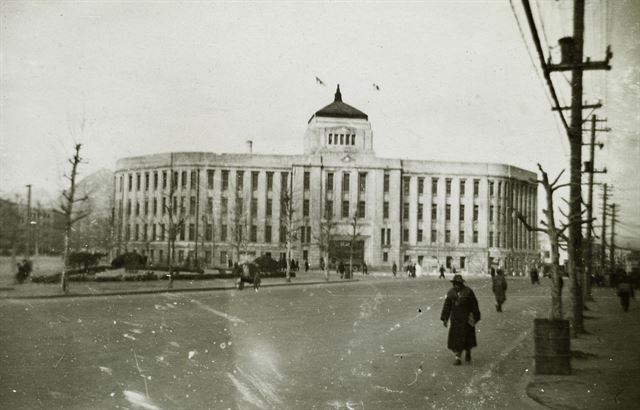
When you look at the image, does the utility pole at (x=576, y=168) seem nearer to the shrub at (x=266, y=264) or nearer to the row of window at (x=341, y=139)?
the shrub at (x=266, y=264)

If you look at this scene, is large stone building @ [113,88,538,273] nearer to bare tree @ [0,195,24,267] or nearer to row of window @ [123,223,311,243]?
row of window @ [123,223,311,243]

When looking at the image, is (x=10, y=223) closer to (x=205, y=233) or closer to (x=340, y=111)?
(x=340, y=111)

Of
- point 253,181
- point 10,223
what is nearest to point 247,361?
point 10,223

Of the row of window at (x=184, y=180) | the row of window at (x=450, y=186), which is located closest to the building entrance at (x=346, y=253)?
the row of window at (x=450, y=186)

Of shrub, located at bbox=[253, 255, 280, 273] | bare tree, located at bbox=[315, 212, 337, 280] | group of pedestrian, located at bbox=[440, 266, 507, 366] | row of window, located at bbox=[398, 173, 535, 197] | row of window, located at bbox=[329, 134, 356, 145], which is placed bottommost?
shrub, located at bbox=[253, 255, 280, 273]

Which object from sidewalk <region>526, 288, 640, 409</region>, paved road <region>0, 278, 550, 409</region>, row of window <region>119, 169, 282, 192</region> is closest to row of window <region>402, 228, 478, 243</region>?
row of window <region>119, 169, 282, 192</region>

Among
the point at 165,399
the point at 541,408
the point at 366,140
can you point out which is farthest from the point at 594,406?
the point at 366,140
